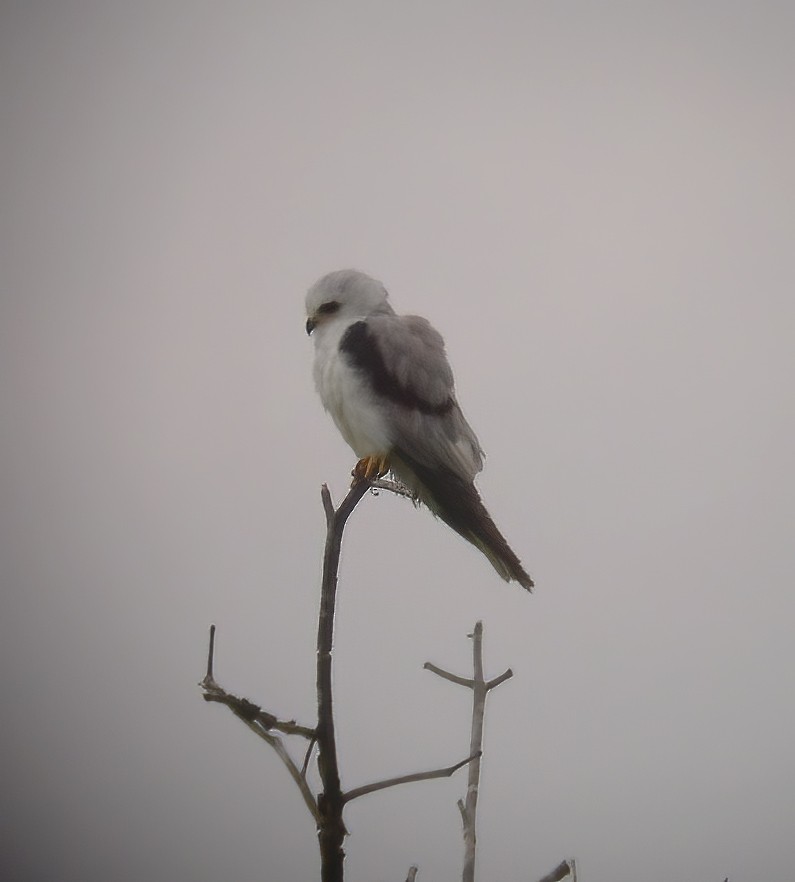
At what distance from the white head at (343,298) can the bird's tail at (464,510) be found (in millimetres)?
458

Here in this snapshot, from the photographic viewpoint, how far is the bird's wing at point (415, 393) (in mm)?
2258

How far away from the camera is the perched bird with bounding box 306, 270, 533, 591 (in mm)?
2234

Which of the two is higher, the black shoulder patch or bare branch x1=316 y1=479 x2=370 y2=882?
the black shoulder patch

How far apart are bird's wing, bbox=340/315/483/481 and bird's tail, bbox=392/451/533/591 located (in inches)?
1.4

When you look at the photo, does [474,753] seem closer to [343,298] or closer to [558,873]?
[558,873]

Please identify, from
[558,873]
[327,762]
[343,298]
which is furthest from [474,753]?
[343,298]

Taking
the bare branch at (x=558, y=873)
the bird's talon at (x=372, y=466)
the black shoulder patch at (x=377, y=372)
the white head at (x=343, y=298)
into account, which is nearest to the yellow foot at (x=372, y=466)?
the bird's talon at (x=372, y=466)

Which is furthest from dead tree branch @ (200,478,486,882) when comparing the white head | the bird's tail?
the white head

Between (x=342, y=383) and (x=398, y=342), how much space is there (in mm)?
187

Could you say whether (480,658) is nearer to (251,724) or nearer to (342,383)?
(251,724)

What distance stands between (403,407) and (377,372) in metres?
0.12

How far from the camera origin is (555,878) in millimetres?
1287

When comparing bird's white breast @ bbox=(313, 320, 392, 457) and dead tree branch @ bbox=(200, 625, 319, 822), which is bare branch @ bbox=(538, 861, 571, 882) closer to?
dead tree branch @ bbox=(200, 625, 319, 822)

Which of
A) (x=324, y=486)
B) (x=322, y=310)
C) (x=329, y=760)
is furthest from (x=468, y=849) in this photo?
(x=322, y=310)
